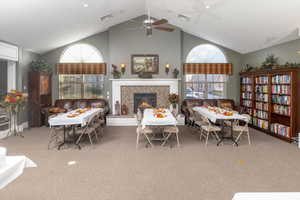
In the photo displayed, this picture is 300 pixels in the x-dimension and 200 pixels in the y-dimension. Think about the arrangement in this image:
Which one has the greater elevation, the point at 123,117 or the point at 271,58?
the point at 271,58

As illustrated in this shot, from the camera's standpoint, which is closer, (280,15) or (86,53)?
(280,15)

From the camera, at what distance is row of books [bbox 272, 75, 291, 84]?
572 cm

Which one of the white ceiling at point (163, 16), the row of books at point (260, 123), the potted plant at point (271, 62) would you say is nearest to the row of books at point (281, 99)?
the row of books at point (260, 123)

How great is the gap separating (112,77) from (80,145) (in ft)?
13.3

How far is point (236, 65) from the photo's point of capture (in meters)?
8.99

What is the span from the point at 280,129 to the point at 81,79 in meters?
7.73

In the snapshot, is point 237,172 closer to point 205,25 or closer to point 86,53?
point 205,25

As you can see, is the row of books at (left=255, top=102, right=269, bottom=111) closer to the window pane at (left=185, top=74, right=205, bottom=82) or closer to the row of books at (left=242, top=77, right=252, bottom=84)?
the row of books at (left=242, top=77, right=252, bottom=84)

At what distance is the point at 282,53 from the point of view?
6.45 meters

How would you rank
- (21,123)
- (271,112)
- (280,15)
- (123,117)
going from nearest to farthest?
(280,15), (271,112), (21,123), (123,117)

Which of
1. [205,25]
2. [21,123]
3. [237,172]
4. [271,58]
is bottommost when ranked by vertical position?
[237,172]

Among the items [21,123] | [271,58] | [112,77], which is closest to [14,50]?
[21,123]

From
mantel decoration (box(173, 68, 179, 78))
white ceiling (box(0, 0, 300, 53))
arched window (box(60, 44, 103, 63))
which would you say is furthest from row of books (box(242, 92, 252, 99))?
arched window (box(60, 44, 103, 63))

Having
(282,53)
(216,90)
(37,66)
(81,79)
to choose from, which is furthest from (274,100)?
(37,66)
